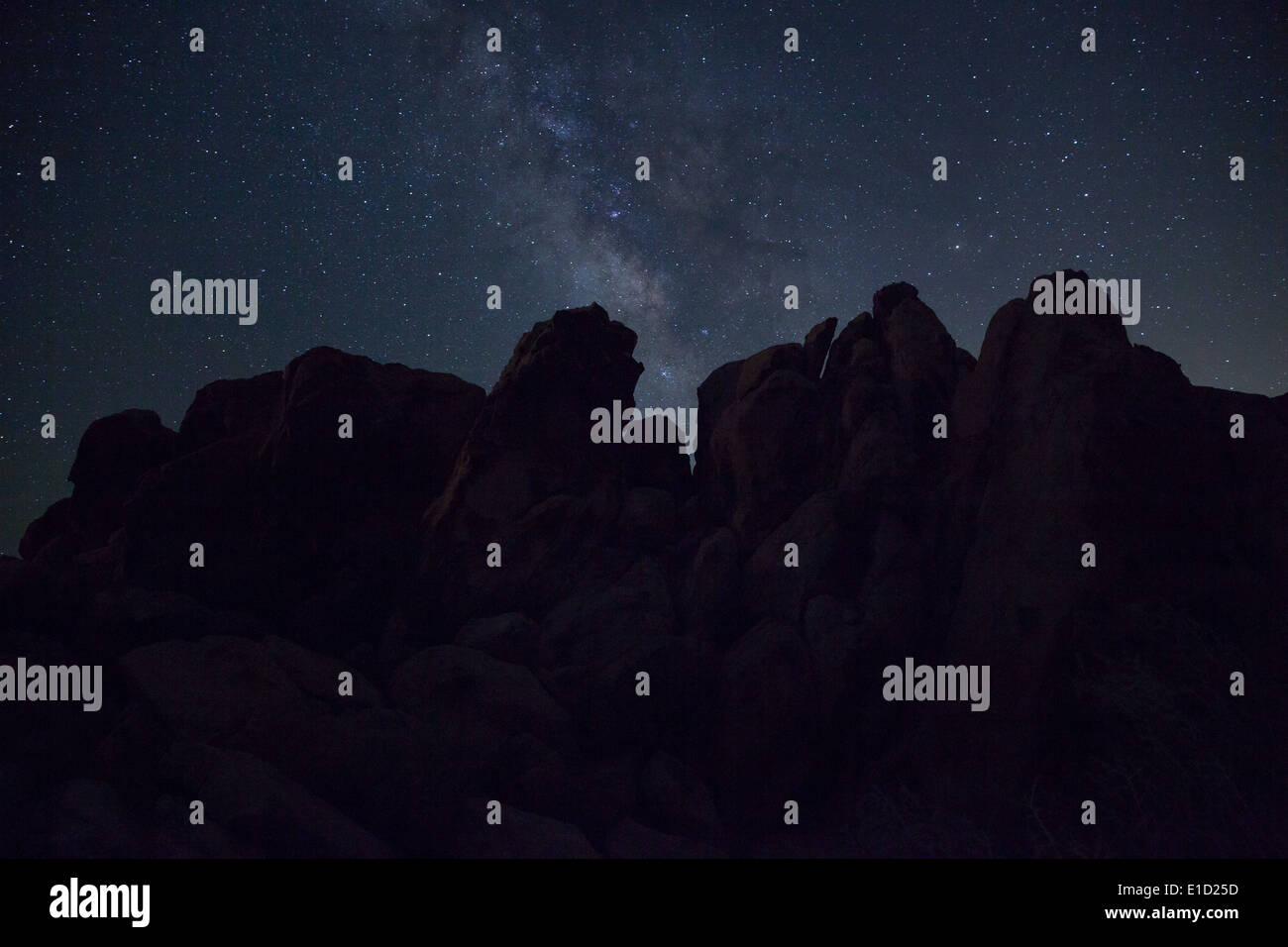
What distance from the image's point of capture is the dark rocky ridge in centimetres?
1464

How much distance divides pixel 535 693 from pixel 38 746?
32.7 feet

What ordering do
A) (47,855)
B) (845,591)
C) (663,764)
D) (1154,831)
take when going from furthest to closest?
(845,591)
(663,764)
(1154,831)
(47,855)

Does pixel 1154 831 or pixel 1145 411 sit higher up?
pixel 1145 411

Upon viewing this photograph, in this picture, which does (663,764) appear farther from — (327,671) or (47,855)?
(47,855)

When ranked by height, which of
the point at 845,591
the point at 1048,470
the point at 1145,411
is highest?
the point at 1145,411

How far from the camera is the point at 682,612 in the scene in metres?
21.0

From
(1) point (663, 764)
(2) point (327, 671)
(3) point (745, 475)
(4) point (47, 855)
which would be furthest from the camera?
(3) point (745, 475)

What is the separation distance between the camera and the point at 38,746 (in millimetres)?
14461

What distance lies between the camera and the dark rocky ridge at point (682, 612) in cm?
1464

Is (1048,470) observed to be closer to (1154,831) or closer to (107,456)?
(1154,831)

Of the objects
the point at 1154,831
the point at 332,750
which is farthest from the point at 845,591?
the point at 332,750
